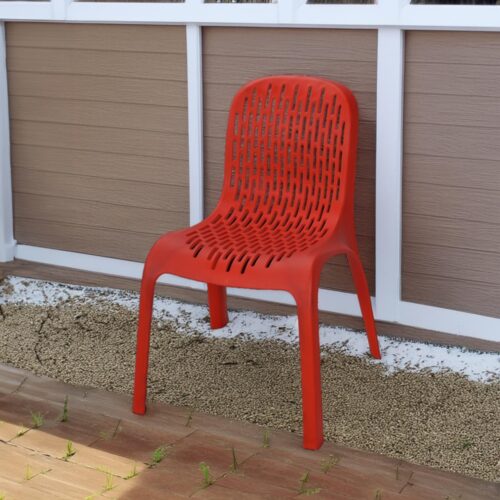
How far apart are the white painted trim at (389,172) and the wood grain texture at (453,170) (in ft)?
0.11

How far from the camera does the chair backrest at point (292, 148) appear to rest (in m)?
3.12

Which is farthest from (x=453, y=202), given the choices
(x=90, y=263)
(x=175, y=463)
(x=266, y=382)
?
(x=90, y=263)

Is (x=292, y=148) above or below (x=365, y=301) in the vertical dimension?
above

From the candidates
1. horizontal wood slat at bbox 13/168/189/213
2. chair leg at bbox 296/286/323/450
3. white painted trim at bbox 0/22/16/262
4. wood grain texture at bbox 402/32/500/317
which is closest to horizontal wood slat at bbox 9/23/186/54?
white painted trim at bbox 0/22/16/262

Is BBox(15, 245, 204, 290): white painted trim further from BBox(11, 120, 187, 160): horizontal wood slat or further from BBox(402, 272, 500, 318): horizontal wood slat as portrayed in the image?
BBox(402, 272, 500, 318): horizontal wood slat

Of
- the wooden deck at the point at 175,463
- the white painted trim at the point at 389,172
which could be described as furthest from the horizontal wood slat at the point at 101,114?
the wooden deck at the point at 175,463

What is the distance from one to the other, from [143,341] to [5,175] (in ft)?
4.94

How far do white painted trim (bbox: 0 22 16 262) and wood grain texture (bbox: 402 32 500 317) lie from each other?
1655 mm

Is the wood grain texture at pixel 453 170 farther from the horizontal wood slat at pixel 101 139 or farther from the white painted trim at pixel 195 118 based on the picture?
the horizontal wood slat at pixel 101 139

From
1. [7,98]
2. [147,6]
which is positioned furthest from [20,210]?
[147,6]

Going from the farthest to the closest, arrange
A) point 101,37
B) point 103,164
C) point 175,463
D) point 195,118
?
point 103,164 → point 101,37 → point 195,118 → point 175,463

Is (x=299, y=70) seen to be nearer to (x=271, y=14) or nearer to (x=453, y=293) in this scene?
(x=271, y=14)

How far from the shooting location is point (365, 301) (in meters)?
3.23

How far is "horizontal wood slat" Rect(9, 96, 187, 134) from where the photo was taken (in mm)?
3736
